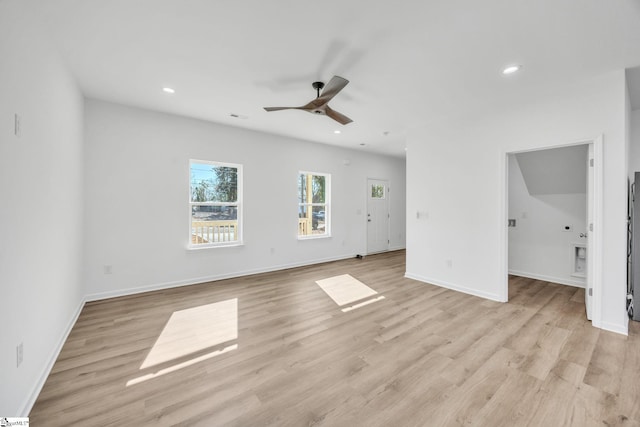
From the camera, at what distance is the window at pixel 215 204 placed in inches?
177

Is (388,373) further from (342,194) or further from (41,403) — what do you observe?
(342,194)

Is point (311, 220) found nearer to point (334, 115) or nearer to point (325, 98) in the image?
point (334, 115)

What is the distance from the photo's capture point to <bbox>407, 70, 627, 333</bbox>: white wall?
2764mm

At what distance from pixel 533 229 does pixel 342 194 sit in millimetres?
3811

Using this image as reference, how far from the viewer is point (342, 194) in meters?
6.46

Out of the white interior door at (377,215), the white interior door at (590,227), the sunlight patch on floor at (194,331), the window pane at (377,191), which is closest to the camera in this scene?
the sunlight patch on floor at (194,331)

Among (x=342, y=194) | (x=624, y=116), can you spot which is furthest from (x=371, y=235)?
(x=624, y=116)

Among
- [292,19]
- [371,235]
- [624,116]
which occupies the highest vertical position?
[292,19]

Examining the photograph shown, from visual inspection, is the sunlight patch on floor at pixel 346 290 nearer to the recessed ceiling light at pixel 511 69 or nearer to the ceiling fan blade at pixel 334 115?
the ceiling fan blade at pixel 334 115

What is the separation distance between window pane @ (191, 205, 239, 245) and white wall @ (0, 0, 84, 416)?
1842 millimetres

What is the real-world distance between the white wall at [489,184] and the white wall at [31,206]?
15.4 feet

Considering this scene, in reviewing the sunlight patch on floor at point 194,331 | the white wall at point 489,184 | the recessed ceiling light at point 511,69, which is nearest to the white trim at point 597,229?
the white wall at point 489,184

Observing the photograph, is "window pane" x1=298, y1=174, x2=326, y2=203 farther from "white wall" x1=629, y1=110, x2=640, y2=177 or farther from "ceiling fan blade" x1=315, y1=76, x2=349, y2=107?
"white wall" x1=629, y1=110, x2=640, y2=177

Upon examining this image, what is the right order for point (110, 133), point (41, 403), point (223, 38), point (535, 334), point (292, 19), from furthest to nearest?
point (110, 133)
point (535, 334)
point (223, 38)
point (292, 19)
point (41, 403)
